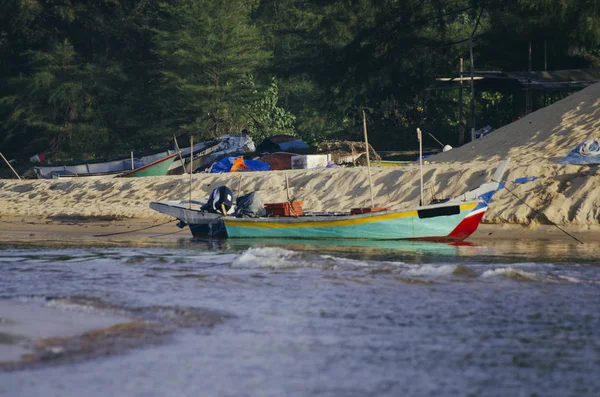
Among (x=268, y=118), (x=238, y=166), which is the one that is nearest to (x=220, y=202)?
(x=238, y=166)

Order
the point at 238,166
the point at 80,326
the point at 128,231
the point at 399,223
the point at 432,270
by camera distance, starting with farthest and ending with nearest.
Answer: the point at 238,166 < the point at 128,231 < the point at 399,223 < the point at 432,270 < the point at 80,326

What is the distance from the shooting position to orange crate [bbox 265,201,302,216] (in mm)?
21172

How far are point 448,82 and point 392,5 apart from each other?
827 centimetres

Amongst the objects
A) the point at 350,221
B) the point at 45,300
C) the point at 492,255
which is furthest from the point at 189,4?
the point at 45,300

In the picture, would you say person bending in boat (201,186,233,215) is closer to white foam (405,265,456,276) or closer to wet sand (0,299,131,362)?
white foam (405,265,456,276)

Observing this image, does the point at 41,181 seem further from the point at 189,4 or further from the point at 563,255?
the point at 563,255

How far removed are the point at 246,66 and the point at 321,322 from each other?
39179 millimetres

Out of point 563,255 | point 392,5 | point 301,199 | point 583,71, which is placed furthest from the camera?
point 392,5

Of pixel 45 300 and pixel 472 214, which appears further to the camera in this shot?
pixel 472 214

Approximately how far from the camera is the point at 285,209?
69.5ft

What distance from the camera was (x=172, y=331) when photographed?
10453 millimetres

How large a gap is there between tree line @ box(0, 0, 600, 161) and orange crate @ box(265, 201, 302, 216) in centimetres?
1710

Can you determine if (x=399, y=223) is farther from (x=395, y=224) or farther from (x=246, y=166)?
(x=246, y=166)

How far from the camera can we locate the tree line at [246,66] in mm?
39969
